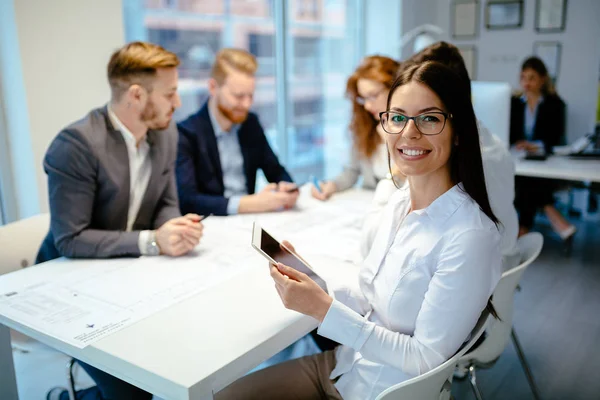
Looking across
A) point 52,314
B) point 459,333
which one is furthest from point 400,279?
point 52,314

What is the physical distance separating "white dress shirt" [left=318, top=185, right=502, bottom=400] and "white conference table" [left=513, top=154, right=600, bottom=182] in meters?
2.28

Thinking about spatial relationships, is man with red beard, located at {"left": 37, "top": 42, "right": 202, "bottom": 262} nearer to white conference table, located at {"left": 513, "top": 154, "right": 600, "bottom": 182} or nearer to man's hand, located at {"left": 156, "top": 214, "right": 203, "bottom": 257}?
man's hand, located at {"left": 156, "top": 214, "right": 203, "bottom": 257}

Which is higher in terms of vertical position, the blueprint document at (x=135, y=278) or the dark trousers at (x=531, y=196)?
the blueprint document at (x=135, y=278)

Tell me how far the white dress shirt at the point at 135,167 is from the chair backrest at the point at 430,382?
48.6 inches

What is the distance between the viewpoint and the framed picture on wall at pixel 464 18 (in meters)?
5.30

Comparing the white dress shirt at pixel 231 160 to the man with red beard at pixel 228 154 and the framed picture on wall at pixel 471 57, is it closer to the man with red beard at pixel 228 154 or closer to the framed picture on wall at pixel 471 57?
the man with red beard at pixel 228 154

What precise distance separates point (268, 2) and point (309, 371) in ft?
11.2

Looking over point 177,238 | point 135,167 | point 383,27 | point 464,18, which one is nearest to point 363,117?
point 135,167

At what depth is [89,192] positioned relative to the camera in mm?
1794

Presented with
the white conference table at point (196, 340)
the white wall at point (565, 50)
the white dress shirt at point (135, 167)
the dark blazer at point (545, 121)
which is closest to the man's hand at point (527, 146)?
the dark blazer at point (545, 121)

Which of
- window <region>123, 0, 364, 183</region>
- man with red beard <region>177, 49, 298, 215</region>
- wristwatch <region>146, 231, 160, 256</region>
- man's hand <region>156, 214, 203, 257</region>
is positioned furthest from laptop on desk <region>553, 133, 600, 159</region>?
wristwatch <region>146, 231, 160, 256</region>

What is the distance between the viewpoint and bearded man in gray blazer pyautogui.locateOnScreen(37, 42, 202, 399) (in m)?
1.75

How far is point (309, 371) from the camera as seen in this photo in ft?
4.90

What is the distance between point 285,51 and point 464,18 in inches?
81.6
